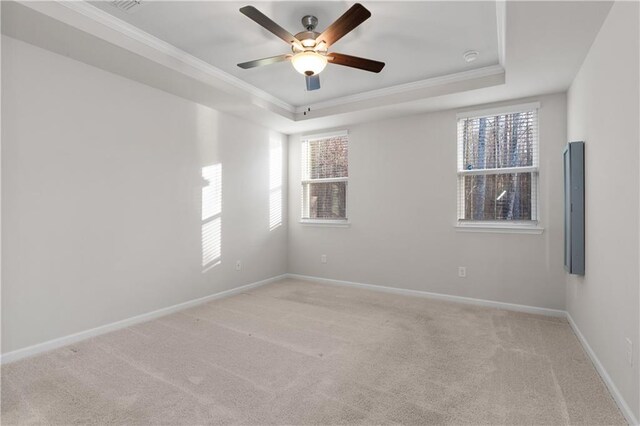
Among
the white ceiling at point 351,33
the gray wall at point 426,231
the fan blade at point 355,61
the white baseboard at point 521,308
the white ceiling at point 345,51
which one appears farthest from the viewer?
the gray wall at point 426,231

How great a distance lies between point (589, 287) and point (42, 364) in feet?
14.1

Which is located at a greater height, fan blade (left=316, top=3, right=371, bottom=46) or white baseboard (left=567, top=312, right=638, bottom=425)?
fan blade (left=316, top=3, right=371, bottom=46)

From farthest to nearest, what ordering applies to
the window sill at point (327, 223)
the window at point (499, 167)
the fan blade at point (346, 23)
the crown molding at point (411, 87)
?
the window sill at point (327, 223) → the window at point (499, 167) → the crown molding at point (411, 87) → the fan blade at point (346, 23)

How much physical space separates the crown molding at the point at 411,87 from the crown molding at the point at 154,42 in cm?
86

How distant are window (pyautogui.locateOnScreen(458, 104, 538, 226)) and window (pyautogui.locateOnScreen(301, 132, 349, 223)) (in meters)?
1.70

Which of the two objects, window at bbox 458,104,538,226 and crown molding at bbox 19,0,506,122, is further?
window at bbox 458,104,538,226

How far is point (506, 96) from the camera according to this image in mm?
3770

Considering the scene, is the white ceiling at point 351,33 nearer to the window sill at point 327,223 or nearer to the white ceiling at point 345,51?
the white ceiling at point 345,51

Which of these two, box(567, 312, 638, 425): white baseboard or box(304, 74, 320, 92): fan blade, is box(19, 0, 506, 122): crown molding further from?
box(567, 312, 638, 425): white baseboard

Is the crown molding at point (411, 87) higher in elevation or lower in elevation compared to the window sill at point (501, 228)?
higher

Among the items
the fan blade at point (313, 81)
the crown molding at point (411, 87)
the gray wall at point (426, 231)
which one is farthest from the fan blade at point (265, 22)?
A: the gray wall at point (426, 231)

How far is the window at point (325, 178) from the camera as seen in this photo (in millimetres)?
5172

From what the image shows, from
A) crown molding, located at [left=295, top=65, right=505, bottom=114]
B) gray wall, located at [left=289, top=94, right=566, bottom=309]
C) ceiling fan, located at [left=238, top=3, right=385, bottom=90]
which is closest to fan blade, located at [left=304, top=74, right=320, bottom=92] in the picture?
ceiling fan, located at [left=238, top=3, right=385, bottom=90]

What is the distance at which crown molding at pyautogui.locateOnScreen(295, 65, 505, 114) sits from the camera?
3521 mm
